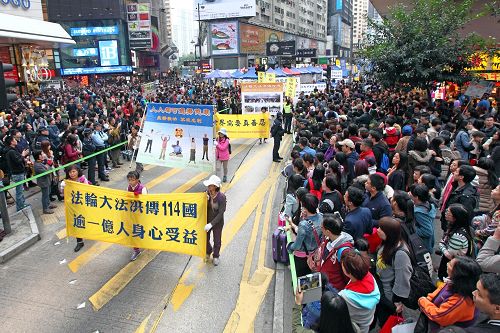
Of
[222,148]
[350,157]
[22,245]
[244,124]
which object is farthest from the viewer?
[244,124]

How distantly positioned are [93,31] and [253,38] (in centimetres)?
3324

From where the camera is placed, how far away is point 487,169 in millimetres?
6348

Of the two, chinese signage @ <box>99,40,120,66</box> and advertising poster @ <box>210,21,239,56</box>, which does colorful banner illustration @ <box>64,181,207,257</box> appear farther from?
advertising poster @ <box>210,21,239,56</box>

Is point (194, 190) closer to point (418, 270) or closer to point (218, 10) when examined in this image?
point (418, 270)

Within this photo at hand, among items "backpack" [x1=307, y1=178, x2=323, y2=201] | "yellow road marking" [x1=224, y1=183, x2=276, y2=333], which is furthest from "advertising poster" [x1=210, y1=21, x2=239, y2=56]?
"yellow road marking" [x1=224, y1=183, x2=276, y2=333]

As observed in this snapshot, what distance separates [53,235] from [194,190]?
3.90 m

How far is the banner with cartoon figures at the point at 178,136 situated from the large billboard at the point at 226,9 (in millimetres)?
67264

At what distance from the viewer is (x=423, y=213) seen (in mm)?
5148

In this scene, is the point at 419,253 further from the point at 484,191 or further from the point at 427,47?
the point at 427,47

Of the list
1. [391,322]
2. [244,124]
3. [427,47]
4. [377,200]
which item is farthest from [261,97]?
[391,322]

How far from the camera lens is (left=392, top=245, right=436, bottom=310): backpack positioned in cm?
384

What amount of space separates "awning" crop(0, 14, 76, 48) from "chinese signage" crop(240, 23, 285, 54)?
6302 centimetres

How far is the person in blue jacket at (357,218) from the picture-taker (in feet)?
16.0

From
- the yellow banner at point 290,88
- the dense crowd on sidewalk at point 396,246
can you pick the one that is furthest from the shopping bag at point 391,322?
the yellow banner at point 290,88
